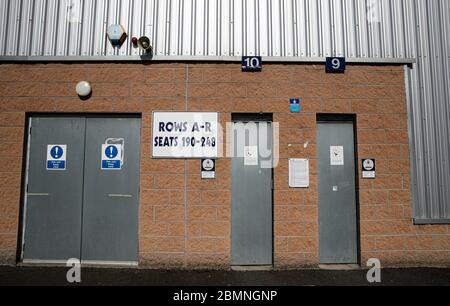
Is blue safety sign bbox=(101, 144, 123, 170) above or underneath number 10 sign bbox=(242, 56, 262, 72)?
underneath

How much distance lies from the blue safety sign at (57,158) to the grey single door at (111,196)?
407 millimetres

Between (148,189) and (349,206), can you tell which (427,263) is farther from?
(148,189)

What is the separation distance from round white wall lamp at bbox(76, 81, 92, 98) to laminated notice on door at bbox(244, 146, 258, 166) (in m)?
2.90

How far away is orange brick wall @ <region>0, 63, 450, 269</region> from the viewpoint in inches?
221

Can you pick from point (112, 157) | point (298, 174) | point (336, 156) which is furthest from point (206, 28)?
point (336, 156)

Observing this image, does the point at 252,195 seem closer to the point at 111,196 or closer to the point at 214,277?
the point at 214,277

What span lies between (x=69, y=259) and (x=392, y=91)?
20.8 ft

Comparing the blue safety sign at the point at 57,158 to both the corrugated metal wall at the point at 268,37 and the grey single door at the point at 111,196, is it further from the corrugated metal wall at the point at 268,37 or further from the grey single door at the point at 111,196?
the corrugated metal wall at the point at 268,37

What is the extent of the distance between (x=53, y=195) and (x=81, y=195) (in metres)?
0.50

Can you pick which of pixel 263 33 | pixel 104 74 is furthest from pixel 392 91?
pixel 104 74

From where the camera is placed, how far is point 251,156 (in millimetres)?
5887

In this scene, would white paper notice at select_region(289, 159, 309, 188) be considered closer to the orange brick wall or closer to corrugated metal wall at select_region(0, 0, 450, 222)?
the orange brick wall

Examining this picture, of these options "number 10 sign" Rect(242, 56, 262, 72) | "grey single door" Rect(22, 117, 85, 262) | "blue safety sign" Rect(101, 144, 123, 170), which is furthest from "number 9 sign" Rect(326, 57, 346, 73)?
"grey single door" Rect(22, 117, 85, 262)

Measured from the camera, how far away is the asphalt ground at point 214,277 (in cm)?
495
